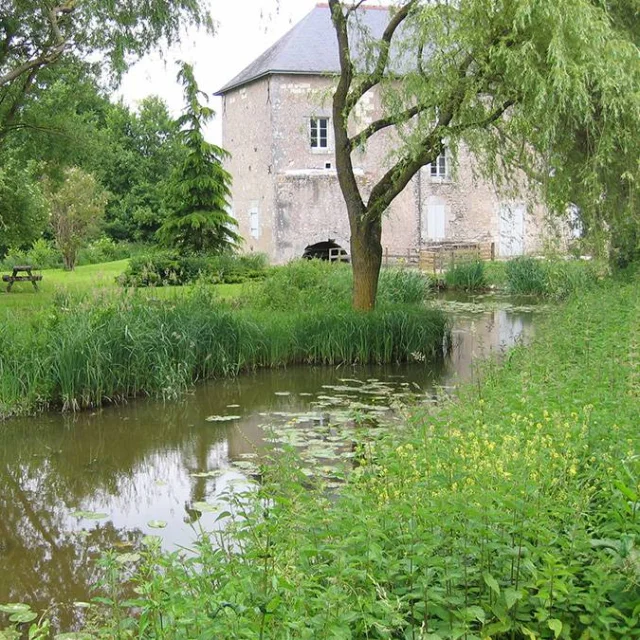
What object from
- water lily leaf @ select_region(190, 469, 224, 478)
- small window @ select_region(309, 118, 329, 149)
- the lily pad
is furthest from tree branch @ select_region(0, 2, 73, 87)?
small window @ select_region(309, 118, 329, 149)

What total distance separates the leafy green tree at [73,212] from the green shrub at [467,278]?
14.1 meters

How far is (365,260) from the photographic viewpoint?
1397 centimetres

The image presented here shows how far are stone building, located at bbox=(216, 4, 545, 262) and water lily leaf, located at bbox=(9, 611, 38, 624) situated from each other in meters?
23.0

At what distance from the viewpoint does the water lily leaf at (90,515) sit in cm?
659

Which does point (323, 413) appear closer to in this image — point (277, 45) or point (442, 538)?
point (442, 538)

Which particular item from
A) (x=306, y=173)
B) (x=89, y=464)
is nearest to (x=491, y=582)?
(x=89, y=464)

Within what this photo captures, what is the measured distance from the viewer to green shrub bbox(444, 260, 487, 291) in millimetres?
23244

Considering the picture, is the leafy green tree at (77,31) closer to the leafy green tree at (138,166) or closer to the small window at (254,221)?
the small window at (254,221)

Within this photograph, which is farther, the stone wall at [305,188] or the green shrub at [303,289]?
the stone wall at [305,188]

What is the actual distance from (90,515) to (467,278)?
17.8m

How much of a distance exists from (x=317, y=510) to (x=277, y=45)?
27.4 m

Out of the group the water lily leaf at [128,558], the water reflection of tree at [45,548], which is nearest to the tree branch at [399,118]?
the water reflection of tree at [45,548]

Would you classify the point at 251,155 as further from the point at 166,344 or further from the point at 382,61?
the point at 166,344

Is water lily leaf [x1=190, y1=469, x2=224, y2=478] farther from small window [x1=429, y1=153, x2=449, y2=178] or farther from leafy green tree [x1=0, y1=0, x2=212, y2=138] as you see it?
small window [x1=429, y1=153, x2=449, y2=178]
